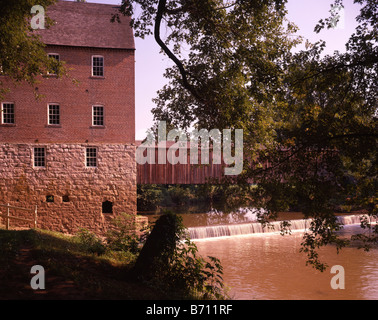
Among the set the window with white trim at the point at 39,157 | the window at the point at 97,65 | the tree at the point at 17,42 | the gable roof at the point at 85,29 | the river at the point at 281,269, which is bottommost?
the river at the point at 281,269

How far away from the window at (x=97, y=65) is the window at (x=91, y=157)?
13.7ft

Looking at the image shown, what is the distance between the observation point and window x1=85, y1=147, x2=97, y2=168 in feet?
67.9

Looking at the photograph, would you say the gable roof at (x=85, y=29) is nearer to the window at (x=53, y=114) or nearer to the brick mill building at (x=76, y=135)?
the brick mill building at (x=76, y=135)

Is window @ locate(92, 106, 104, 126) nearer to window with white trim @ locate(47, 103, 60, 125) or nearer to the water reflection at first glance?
window with white trim @ locate(47, 103, 60, 125)

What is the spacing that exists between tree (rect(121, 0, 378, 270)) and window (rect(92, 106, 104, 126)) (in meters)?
11.3

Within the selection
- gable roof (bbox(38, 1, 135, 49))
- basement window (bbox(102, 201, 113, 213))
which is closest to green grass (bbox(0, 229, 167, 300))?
basement window (bbox(102, 201, 113, 213))

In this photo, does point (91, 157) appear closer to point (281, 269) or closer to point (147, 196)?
point (147, 196)

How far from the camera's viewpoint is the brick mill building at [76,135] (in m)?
20.0

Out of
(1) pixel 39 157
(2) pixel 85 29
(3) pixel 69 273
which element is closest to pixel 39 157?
(1) pixel 39 157

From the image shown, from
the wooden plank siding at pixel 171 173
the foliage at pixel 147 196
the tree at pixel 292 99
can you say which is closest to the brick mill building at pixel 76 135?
the wooden plank siding at pixel 171 173

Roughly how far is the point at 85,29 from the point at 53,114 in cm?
525

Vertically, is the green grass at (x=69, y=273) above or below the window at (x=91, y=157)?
below

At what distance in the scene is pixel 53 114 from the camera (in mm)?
20688

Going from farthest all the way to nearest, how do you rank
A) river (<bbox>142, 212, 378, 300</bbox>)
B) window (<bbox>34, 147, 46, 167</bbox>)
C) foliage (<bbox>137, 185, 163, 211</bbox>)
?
foliage (<bbox>137, 185, 163, 211</bbox>)
window (<bbox>34, 147, 46, 167</bbox>)
river (<bbox>142, 212, 378, 300</bbox>)
